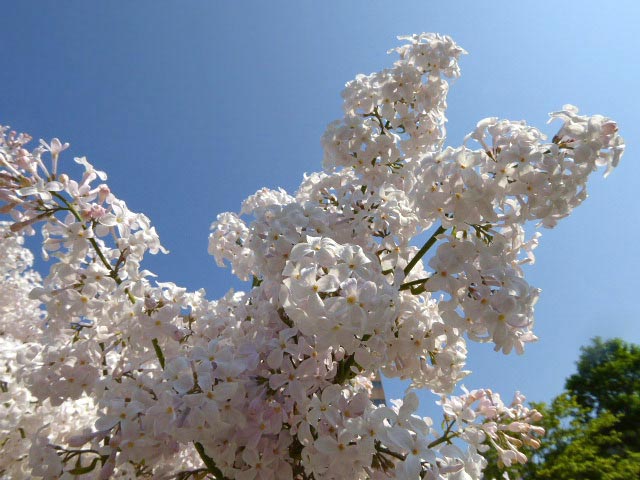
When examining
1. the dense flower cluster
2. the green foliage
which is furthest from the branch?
the green foliage

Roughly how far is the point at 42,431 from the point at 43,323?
908 mm

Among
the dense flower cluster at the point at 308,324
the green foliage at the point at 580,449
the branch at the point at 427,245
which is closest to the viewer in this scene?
the dense flower cluster at the point at 308,324

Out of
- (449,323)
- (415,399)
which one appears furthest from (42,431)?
(449,323)

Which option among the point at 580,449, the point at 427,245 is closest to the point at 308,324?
the point at 427,245

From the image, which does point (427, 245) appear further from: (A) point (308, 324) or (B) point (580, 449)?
(B) point (580, 449)

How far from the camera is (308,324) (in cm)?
154

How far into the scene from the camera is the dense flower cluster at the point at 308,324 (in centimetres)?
163

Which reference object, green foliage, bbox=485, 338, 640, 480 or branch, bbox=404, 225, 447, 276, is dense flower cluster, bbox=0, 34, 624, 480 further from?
green foliage, bbox=485, 338, 640, 480

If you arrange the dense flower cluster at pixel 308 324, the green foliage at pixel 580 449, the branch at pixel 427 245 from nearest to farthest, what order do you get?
the dense flower cluster at pixel 308 324 < the branch at pixel 427 245 < the green foliage at pixel 580 449

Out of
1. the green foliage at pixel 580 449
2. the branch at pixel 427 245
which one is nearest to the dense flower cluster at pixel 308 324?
the branch at pixel 427 245

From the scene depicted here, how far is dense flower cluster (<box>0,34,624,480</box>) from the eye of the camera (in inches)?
64.0

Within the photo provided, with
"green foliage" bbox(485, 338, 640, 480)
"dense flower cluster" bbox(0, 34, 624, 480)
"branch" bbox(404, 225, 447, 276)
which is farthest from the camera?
"green foliage" bbox(485, 338, 640, 480)

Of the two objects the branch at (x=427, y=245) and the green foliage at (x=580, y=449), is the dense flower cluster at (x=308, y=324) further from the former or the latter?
the green foliage at (x=580, y=449)

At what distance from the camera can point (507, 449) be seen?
2412 millimetres
